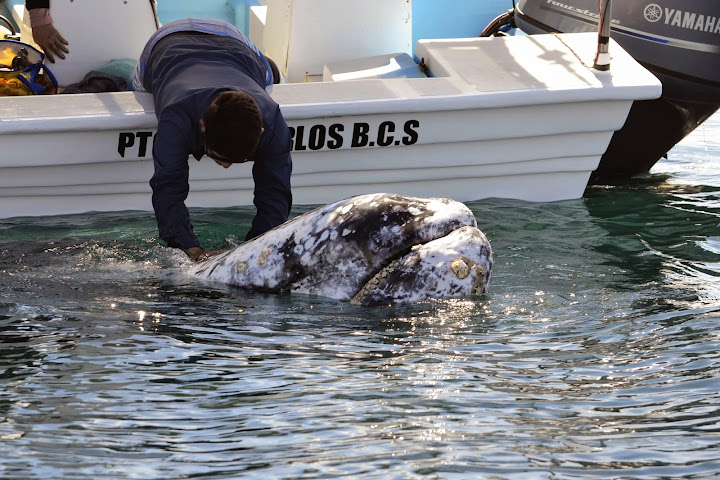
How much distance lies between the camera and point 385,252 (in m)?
4.34

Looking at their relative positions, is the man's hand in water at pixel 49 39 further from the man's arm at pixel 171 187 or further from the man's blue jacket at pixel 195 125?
the man's arm at pixel 171 187

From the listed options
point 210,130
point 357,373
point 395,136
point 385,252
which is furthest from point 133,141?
point 357,373

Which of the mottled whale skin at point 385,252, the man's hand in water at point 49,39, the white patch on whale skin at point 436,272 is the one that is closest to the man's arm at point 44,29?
the man's hand in water at point 49,39

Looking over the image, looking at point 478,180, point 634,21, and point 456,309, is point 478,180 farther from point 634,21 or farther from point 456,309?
point 456,309

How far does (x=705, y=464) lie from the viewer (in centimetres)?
276

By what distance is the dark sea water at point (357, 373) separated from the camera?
9.19 ft

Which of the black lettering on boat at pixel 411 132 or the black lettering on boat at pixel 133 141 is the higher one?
the black lettering on boat at pixel 411 132

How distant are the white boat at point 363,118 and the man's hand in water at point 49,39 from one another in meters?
0.23

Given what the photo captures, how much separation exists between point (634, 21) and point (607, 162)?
112 cm

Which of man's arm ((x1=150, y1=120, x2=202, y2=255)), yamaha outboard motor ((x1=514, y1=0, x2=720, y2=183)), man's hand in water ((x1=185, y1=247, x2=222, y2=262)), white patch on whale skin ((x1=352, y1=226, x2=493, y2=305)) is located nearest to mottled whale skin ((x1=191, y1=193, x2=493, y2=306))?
white patch on whale skin ((x1=352, y1=226, x2=493, y2=305))

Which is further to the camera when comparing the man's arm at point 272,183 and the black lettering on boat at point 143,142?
the black lettering on boat at point 143,142

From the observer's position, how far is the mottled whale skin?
4.33 metres

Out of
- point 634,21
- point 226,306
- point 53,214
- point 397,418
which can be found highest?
point 634,21

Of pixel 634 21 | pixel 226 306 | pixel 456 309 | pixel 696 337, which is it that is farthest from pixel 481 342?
pixel 634 21
